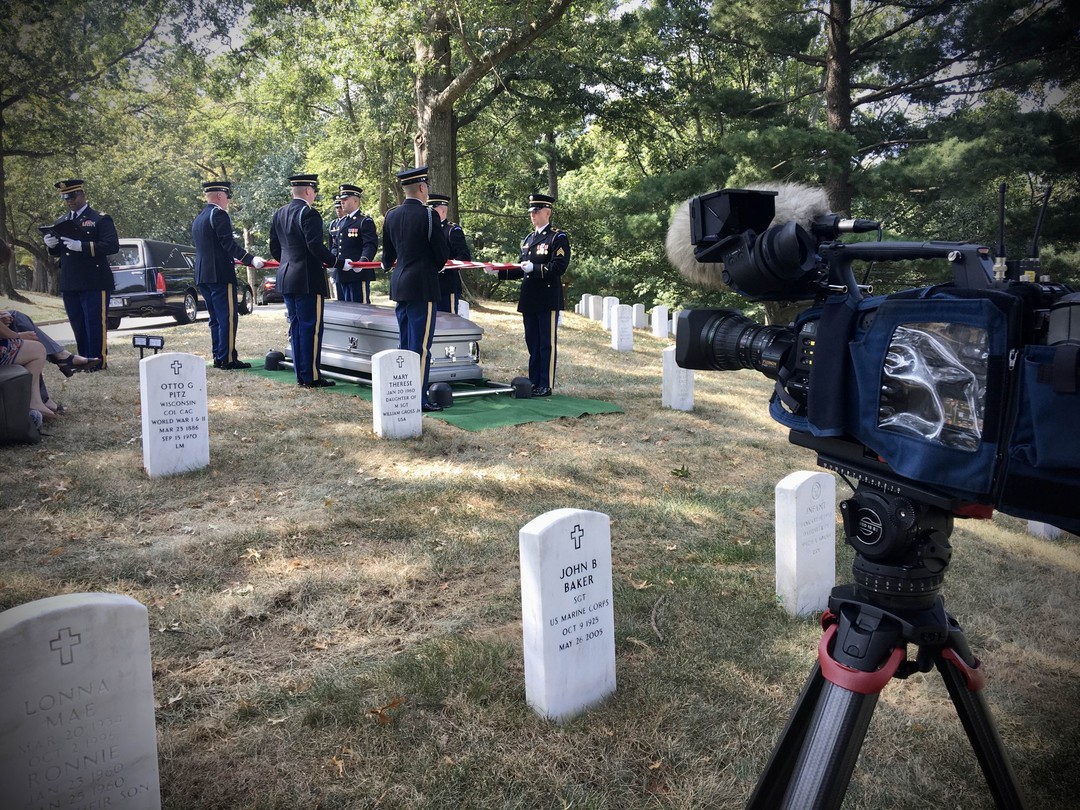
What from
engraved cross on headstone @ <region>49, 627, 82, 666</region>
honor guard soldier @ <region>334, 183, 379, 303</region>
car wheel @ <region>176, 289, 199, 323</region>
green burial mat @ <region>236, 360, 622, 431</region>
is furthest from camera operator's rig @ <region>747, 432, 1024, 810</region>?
car wheel @ <region>176, 289, 199, 323</region>

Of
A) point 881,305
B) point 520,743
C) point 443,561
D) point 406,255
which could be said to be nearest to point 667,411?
point 406,255

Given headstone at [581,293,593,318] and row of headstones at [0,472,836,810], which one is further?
headstone at [581,293,593,318]

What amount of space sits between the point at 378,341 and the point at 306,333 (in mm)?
748

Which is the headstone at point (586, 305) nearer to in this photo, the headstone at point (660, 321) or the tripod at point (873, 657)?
the headstone at point (660, 321)

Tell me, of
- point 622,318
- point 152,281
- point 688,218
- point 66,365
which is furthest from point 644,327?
point 688,218

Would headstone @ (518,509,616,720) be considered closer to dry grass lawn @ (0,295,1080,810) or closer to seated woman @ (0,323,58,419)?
dry grass lawn @ (0,295,1080,810)

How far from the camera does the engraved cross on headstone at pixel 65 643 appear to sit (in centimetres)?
175

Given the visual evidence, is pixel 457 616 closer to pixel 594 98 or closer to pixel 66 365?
pixel 66 365

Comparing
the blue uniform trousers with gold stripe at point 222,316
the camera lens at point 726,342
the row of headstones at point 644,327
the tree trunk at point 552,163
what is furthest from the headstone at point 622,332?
the camera lens at point 726,342

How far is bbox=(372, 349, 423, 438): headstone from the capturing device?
6.09 m

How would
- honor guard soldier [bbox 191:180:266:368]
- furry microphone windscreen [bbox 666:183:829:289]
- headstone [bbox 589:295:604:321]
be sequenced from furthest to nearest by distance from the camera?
headstone [bbox 589:295:604:321], honor guard soldier [bbox 191:180:266:368], furry microphone windscreen [bbox 666:183:829:289]

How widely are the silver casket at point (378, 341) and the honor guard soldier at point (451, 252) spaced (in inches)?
25.1

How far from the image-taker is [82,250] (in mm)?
7410

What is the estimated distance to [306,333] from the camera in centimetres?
818
